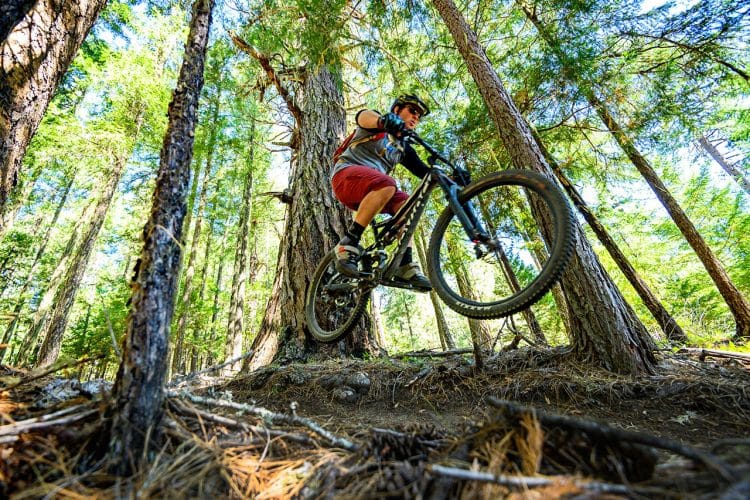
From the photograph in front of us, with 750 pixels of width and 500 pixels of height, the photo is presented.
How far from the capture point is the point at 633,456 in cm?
80

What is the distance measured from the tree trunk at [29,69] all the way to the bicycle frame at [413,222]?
2412 millimetres

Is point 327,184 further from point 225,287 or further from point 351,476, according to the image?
point 225,287

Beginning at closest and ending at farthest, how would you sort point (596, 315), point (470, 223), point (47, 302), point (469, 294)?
1. point (470, 223)
2. point (596, 315)
3. point (469, 294)
4. point (47, 302)

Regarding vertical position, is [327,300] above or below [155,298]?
above

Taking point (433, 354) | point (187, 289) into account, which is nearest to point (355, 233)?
point (433, 354)

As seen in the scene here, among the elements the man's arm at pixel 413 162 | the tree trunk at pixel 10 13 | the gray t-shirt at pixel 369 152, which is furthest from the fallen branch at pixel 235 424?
the man's arm at pixel 413 162

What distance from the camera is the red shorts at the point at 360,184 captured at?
2.75 meters

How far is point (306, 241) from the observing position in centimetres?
396

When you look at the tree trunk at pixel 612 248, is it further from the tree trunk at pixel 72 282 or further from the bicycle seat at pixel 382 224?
the tree trunk at pixel 72 282

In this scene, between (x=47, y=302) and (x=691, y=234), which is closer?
(x=691, y=234)

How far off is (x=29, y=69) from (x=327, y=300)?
8.97 feet

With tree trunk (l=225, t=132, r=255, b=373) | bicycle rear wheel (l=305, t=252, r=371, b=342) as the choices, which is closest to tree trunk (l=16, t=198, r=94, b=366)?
tree trunk (l=225, t=132, r=255, b=373)

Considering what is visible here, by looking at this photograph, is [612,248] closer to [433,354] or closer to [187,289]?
[433,354]

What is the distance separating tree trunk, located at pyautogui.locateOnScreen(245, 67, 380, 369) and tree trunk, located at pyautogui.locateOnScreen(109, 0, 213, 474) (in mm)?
2478
